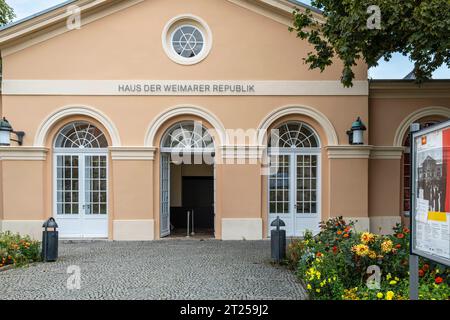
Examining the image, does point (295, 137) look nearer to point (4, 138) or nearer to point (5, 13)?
point (4, 138)

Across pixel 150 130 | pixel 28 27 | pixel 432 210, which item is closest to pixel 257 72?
pixel 150 130

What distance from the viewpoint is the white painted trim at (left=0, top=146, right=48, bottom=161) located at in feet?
35.0

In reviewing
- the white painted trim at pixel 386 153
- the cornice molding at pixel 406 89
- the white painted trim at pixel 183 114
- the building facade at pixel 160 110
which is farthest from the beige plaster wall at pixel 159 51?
the white painted trim at pixel 386 153

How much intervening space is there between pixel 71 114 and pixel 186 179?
553 cm

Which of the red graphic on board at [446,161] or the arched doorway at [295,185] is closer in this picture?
the red graphic on board at [446,161]

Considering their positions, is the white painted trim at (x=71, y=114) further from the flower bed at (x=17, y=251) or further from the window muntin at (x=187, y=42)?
the flower bed at (x=17, y=251)

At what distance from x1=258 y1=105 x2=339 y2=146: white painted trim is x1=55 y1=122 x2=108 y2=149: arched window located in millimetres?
4520

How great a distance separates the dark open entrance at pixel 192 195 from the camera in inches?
568

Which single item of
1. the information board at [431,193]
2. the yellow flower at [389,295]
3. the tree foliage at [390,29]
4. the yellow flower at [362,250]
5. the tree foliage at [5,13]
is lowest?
the yellow flower at [389,295]

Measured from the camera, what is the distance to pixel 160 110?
10836 mm

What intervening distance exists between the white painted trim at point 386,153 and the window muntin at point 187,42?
229 inches

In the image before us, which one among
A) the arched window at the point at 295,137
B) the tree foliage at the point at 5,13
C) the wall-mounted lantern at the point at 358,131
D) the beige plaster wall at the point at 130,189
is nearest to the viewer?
the wall-mounted lantern at the point at 358,131

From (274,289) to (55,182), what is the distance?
25.0ft

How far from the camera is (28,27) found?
1063cm
